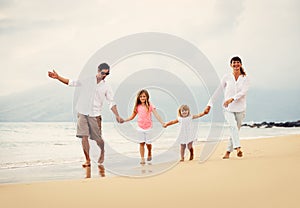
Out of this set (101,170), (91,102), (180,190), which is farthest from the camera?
(91,102)

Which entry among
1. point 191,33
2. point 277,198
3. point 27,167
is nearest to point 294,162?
point 277,198

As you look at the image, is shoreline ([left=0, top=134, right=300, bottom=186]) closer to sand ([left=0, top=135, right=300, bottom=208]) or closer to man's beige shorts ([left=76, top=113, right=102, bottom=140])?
man's beige shorts ([left=76, top=113, right=102, bottom=140])

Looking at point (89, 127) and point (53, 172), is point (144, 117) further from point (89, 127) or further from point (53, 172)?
point (53, 172)

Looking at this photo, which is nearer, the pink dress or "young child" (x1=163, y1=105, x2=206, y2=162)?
"young child" (x1=163, y1=105, x2=206, y2=162)

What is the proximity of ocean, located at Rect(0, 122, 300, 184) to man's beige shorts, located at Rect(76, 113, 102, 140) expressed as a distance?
0.97 feet

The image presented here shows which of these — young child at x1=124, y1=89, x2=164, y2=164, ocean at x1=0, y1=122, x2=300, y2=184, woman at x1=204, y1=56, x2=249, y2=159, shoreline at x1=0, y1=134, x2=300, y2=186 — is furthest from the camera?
young child at x1=124, y1=89, x2=164, y2=164

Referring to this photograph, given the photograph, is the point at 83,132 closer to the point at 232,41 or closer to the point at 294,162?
the point at 294,162

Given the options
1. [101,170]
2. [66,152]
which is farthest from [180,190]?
[66,152]

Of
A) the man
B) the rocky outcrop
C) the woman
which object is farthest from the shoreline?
the rocky outcrop

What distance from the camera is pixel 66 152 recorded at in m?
5.69

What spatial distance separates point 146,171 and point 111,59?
159 cm

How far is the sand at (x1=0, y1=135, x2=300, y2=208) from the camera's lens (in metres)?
1.89

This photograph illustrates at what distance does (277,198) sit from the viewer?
1875mm

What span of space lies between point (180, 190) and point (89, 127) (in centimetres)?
188
